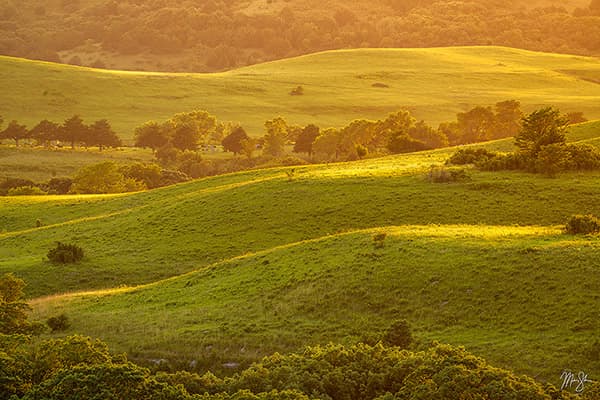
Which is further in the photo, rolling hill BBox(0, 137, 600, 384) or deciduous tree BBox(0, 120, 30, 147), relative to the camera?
deciduous tree BBox(0, 120, 30, 147)

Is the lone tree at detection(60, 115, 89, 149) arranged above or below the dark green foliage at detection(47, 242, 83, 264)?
above

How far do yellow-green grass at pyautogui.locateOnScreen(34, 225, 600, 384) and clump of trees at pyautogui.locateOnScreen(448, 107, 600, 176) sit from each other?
1463cm

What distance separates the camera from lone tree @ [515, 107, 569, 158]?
54.5 m

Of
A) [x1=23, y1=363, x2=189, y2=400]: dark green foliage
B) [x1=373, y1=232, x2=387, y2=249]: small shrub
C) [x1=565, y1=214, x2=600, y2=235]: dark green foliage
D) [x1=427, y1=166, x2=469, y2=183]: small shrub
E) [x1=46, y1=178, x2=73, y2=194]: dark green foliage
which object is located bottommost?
[x1=46, y1=178, x2=73, y2=194]: dark green foliage

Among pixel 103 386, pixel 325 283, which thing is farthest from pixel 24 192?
pixel 103 386

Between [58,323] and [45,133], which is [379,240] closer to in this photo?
[58,323]

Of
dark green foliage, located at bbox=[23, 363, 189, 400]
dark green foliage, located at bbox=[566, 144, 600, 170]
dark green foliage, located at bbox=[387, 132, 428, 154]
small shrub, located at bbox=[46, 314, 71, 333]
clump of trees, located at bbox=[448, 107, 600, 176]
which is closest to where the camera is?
dark green foliage, located at bbox=[23, 363, 189, 400]

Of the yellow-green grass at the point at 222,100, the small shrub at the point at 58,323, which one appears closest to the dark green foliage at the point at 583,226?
the small shrub at the point at 58,323

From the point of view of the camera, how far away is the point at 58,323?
34.2 metres

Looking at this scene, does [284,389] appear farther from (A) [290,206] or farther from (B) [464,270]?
(A) [290,206]

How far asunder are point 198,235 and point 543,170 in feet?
81.2

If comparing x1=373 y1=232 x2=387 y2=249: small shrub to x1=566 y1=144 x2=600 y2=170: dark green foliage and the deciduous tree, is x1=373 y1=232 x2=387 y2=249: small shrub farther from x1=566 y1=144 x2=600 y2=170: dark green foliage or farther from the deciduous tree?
the deciduous tree

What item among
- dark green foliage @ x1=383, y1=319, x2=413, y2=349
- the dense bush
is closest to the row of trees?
the dense bush

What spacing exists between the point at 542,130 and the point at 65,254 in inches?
1374
